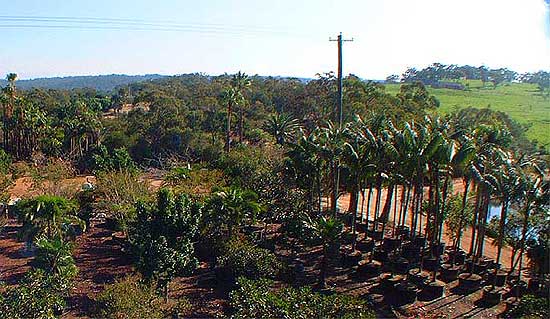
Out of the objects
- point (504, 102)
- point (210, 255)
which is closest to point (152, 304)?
point (210, 255)

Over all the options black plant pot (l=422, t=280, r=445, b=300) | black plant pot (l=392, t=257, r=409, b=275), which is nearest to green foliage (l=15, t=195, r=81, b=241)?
black plant pot (l=392, t=257, r=409, b=275)

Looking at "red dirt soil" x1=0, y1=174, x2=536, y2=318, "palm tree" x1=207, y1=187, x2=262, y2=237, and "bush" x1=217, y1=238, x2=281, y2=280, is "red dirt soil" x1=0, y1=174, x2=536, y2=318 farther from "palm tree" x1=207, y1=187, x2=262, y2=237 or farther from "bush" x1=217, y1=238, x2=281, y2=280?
"palm tree" x1=207, y1=187, x2=262, y2=237

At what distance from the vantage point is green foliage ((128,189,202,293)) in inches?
586

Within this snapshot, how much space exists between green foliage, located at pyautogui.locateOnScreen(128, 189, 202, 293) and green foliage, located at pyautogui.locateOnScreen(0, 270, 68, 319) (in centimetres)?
270

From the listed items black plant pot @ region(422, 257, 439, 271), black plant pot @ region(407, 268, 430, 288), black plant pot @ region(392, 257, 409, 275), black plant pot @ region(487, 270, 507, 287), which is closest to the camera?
black plant pot @ region(407, 268, 430, 288)

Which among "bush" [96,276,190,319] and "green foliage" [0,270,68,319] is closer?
"green foliage" [0,270,68,319]

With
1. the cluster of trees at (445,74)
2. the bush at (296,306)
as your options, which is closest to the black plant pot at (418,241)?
the bush at (296,306)

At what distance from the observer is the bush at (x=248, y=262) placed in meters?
15.9

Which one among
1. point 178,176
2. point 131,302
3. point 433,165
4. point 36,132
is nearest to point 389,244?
point 433,165

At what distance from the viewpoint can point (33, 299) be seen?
38.1 feet

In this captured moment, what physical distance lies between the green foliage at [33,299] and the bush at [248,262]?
564 cm

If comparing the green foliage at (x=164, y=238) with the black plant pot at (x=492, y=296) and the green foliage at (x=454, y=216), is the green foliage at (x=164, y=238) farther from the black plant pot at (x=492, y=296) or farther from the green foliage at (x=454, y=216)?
the green foliage at (x=454, y=216)

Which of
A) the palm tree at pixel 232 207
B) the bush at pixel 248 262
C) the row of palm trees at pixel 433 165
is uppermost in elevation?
the row of palm trees at pixel 433 165

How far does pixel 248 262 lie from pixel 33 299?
678 cm
